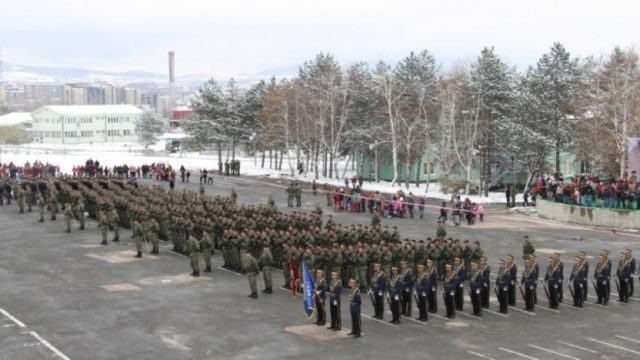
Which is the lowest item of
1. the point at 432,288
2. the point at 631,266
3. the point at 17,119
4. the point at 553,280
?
the point at 432,288

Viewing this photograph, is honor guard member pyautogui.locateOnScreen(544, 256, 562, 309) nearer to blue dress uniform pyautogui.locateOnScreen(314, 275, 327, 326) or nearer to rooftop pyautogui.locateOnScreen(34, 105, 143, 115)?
blue dress uniform pyautogui.locateOnScreen(314, 275, 327, 326)

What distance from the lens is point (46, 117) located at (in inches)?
5974

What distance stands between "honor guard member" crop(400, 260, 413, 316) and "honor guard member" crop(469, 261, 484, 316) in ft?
4.99

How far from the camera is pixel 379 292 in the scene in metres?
20.2

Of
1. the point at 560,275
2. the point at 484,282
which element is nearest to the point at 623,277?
the point at 560,275

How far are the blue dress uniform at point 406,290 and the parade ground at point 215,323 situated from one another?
1.46 feet

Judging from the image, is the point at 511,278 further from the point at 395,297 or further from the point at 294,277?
the point at 294,277

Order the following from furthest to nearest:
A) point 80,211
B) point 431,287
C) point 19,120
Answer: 1. point 19,120
2. point 80,211
3. point 431,287

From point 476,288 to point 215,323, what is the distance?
21.1 feet

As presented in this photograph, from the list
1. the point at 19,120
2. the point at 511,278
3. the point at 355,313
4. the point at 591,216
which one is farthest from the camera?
the point at 19,120

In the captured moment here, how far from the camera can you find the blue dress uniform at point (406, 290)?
803 inches

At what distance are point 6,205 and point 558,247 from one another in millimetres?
28846

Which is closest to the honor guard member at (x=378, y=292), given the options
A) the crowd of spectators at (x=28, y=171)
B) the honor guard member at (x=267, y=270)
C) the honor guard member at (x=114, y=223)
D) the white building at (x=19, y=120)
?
the honor guard member at (x=267, y=270)

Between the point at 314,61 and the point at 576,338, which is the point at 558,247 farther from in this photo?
the point at 314,61
